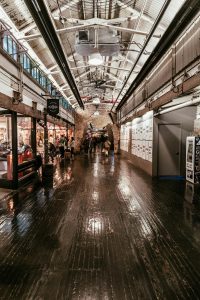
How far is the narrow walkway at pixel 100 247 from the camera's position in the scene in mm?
2465

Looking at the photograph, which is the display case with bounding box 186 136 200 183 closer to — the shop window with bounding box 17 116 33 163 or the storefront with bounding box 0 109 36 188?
the storefront with bounding box 0 109 36 188

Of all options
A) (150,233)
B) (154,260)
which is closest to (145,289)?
(154,260)

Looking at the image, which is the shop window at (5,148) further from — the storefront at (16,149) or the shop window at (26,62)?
the shop window at (26,62)

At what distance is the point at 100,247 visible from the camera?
11.3 feet

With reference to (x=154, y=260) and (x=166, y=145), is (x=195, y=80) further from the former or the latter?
(x=166, y=145)

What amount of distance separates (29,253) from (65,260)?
540 mm

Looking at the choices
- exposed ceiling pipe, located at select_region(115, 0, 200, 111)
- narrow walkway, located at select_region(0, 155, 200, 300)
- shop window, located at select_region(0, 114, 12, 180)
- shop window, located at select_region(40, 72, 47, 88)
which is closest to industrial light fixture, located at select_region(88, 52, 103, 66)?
exposed ceiling pipe, located at select_region(115, 0, 200, 111)

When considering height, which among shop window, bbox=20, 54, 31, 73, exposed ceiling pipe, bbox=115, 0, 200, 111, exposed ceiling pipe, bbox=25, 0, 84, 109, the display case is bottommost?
the display case

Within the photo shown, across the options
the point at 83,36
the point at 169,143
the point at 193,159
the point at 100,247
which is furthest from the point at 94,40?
the point at 100,247

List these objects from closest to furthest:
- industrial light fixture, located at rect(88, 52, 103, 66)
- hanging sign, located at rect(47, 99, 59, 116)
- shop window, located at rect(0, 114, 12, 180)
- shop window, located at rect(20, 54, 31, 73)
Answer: industrial light fixture, located at rect(88, 52, 103, 66), shop window, located at rect(0, 114, 12, 180), shop window, located at rect(20, 54, 31, 73), hanging sign, located at rect(47, 99, 59, 116)

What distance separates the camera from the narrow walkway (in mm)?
2465

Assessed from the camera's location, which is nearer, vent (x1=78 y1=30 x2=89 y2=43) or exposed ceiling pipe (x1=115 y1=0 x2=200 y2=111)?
exposed ceiling pipe (x1=115 y1=0 x2=200 y2=111)

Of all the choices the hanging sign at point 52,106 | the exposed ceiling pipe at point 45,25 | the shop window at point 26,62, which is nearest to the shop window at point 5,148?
the shop window at point 26,62

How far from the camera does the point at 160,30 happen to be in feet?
26.2
